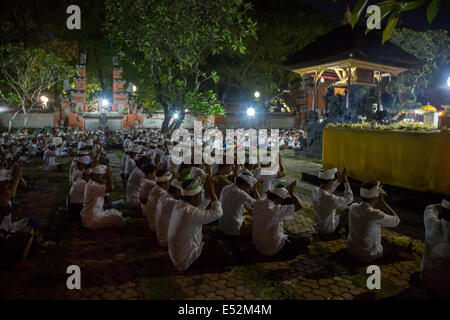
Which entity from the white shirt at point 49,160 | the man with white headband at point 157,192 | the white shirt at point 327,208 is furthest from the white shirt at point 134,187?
the white shirt at point 49,160

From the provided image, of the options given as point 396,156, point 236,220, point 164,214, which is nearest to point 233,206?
point 236,220

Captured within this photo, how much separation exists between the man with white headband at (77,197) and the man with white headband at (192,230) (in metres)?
2.68

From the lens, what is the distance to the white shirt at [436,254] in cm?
357

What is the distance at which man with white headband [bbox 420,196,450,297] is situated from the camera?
3.56 metres

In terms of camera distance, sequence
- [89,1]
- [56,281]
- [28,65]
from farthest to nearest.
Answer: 1. [89,1]
2. [28,65]
3. [56,281]

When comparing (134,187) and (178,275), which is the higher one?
(134,187)

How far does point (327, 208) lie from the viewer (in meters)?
5.47

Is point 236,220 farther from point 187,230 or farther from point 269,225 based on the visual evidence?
point 187,230

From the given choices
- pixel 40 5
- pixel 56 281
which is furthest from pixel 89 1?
pixel 56 281

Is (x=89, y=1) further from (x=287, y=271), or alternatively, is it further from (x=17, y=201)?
(x=287, y=271)

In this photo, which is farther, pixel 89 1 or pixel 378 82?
pixel 89 1

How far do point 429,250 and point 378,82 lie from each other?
15871mm

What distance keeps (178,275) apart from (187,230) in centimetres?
60

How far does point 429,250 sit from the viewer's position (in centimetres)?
378
